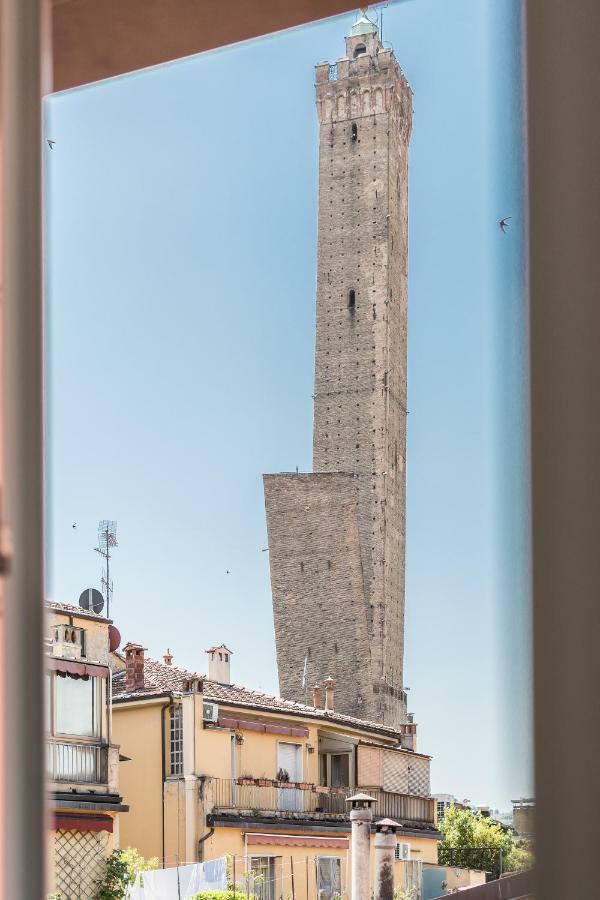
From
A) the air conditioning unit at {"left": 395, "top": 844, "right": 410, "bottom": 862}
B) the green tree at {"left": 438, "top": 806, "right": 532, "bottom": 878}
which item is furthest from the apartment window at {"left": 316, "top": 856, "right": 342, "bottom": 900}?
the green tree at {"left": 438, "top": 806, "right": 532, "bottom": 878}

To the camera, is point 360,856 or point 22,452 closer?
point 22,452

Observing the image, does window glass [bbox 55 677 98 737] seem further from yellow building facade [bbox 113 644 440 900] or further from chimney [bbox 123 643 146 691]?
chimney [bbox 123 643 146 691]

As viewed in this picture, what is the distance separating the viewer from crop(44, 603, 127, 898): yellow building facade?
7379mm

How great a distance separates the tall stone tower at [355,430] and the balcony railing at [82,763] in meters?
9.97

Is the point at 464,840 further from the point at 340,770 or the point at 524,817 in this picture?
the point at 524,817

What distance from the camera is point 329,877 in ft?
29.6

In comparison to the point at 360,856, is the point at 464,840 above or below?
below

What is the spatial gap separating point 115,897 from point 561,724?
742cm

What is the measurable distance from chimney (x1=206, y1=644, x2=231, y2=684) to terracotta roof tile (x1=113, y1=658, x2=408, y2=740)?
0.53 feet

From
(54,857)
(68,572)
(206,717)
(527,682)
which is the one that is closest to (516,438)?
A: (527,682)

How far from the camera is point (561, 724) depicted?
0.48 metres

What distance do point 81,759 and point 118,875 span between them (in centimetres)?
70

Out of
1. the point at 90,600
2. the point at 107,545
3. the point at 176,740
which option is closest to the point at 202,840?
the point at 176,740

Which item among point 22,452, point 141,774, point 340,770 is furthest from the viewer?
point 340,770
